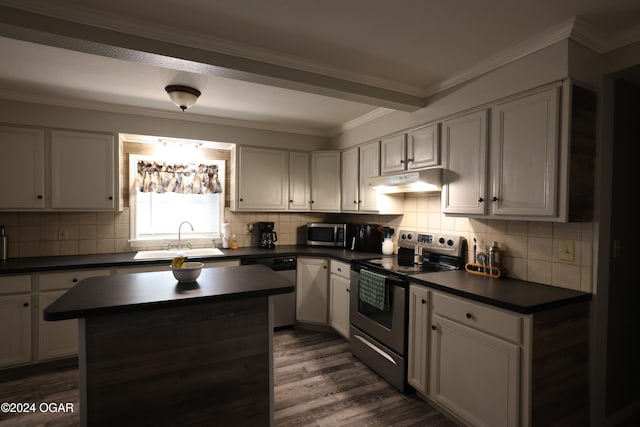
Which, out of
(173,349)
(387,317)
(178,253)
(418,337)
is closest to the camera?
(173,349)

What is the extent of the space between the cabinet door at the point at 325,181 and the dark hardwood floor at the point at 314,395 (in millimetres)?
1698

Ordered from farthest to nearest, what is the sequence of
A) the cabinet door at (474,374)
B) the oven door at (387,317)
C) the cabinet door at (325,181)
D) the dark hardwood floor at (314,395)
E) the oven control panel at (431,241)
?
the cabinet door at (325,181) < the oven control panel at (431,241) < the oven door at (387,317) < the dark hardwood floor at (314,395) < the cabinet door at (474,374)

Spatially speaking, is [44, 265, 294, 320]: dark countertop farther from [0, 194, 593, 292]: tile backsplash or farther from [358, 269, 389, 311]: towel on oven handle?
[0, 194, 593, 292]: tile backsplash

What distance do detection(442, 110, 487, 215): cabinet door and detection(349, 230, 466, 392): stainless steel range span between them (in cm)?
40

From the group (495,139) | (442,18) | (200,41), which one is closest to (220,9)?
(200,41)

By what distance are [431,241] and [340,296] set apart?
109 cm

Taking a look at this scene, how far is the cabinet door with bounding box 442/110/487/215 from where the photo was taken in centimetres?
221

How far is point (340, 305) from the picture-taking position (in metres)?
3.31

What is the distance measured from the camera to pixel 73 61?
2230 mm

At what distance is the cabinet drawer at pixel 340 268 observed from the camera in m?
3.18

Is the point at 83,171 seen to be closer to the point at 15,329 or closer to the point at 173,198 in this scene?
the point at 173,198

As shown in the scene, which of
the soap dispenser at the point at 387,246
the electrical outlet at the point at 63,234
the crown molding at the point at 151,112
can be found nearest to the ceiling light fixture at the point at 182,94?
the crown molding at the point at 151,112

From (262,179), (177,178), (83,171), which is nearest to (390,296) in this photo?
(262,179)

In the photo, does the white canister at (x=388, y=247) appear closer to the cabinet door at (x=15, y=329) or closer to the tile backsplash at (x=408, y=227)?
the tile backsplash at (x=408, y=227)
